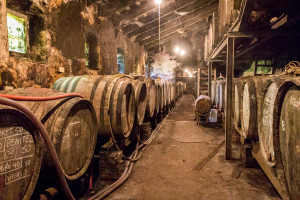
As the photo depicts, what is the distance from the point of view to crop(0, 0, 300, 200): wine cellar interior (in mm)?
1816

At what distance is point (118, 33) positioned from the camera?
32.7 feet

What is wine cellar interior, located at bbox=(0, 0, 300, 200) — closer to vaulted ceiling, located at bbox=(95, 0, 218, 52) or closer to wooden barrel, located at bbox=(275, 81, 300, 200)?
wooden barrel, located at bbox=(275, 81, 300, 200)

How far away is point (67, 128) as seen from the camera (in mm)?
2154

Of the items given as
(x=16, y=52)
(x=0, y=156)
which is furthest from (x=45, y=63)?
(x=0, y=156)

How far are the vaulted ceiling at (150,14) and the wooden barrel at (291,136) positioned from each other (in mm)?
7166

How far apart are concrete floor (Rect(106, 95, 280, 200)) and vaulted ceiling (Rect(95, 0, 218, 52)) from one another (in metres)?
6.09

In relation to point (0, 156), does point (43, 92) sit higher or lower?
higher

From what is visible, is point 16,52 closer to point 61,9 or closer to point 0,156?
point 61,9

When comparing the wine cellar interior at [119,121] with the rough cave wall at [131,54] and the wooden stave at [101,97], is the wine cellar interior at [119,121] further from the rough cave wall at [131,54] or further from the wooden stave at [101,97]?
the rough cave wall at [131,54]

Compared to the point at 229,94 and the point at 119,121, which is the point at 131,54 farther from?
the point at 119,121

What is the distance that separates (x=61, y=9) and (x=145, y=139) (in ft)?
13.9

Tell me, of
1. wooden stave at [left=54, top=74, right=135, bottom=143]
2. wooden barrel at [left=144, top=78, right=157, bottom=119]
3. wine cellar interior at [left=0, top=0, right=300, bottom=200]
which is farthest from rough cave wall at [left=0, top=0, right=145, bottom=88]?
wooden barrel at [left=144, top=78, right=157, bottom=119]

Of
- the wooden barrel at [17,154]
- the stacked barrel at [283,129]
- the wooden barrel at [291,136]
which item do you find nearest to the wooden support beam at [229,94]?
the stacked barrel at [283,129]

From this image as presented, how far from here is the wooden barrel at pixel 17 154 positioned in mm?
1414
